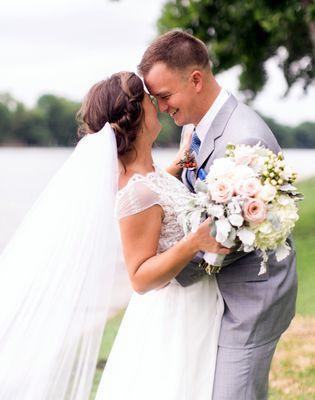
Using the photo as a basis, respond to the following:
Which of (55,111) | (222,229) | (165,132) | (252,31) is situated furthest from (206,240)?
(55,111)

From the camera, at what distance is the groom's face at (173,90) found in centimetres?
353

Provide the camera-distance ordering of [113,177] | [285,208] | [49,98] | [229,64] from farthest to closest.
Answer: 1. [49,98]
2. [229,64]
3. [113,177]
4. [285,208]

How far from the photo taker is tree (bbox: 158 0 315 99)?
45.4ft

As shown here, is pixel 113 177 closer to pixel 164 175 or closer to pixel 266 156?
pixel 164 175

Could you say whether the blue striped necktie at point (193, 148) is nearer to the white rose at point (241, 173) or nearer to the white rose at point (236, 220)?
the white rose at point (241, 173)

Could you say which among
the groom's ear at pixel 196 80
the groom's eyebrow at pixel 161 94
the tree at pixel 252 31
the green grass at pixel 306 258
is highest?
the groom's ear at pixel 196 80

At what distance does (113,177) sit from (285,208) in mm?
815

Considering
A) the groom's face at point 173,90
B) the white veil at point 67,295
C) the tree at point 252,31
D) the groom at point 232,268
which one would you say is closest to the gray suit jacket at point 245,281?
the groom at point 232,268

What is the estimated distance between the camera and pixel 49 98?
5559 cm

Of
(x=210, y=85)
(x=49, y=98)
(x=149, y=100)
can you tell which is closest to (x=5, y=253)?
(x=149, y=100)

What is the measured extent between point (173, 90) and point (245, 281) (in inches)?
38.9

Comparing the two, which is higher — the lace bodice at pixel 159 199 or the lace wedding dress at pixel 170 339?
the lace bodice at pixel 159 199

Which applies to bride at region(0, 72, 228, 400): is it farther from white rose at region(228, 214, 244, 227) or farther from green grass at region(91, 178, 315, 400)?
green grass at region(91, 178, 315, 400)

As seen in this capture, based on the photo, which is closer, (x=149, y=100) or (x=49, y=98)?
(x=149, y=100)
